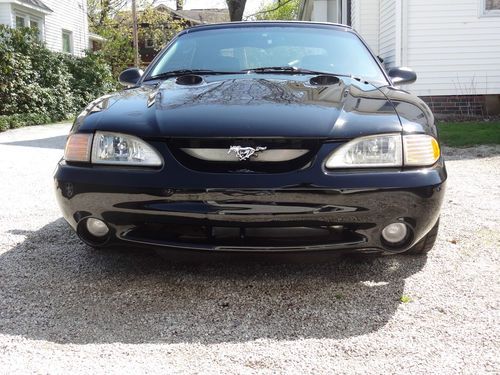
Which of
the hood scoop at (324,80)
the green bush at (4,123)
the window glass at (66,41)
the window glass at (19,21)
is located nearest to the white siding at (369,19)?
the green bush at (4,123)

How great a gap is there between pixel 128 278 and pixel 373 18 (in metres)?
12.6

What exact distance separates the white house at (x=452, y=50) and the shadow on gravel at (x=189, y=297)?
8.55 meters

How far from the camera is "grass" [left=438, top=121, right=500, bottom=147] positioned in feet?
27.8

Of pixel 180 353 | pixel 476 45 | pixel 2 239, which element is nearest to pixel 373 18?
pixel 476 45

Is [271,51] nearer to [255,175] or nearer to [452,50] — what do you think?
[255,175]

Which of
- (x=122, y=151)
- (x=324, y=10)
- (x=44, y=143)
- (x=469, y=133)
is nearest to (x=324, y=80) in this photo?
(x=122, y=151)

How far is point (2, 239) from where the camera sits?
3.98 m

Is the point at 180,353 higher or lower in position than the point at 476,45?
lower

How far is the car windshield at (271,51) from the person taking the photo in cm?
392

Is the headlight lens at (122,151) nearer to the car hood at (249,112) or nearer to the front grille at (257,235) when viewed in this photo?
the car hood at (249,112)

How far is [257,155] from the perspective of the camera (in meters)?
2.65

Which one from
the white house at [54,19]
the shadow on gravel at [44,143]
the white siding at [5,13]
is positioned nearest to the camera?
the shadow on gravel at [44,143]

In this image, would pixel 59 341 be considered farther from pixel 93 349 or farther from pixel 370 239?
pixel 370 239

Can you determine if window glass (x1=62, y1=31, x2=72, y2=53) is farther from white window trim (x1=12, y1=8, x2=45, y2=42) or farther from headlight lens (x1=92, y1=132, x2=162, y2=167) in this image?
headlight lens (x1=92, y1=132, x2=162, y2=167)
